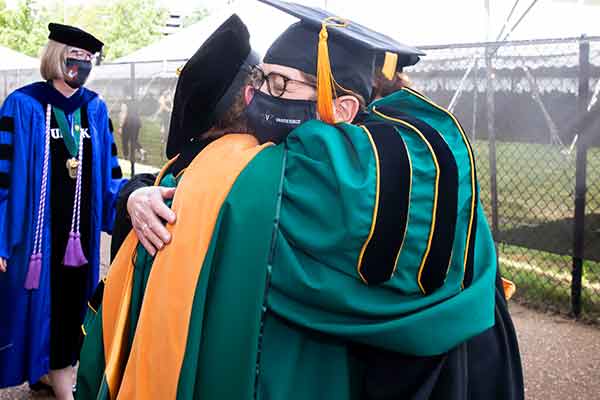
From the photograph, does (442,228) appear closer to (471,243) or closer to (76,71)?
(471,243)

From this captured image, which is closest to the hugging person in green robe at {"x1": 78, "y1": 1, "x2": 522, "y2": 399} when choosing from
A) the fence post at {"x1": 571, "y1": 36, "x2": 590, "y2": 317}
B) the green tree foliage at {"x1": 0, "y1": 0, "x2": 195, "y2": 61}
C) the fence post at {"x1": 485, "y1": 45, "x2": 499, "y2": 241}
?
the fence post at {"x1": 571, "y1": 36, "x2": 590, "y2": 317}

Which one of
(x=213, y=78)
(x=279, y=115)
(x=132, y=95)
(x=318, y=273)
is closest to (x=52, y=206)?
(x=213, y=78)

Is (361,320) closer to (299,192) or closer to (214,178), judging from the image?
(299,192)

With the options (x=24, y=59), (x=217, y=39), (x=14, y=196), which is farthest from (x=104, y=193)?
(x=24, y=59)

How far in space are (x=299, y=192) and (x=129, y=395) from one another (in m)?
0.61

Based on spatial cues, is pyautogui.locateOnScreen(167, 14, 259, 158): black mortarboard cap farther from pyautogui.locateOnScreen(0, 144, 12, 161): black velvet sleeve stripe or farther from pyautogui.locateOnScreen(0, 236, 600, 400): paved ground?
pyautogui.locateOnScreen(0, 236, 600, 400): paved ground

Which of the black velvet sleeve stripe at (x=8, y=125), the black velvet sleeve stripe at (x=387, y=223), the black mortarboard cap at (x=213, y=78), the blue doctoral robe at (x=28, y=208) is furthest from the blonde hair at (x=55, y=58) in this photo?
the black velvet sleeve stripe at (x=387, y=223)

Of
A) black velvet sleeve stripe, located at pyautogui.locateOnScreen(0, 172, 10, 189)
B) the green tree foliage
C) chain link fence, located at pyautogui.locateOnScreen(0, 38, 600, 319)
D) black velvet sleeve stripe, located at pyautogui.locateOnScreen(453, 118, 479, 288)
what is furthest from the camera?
the green tree foliage

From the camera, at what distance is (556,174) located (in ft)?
20.0

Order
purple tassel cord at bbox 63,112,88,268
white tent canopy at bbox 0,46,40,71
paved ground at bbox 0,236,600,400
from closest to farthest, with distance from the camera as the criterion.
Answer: purple tassel cord at bbox 63,112,88,268, paved ground at bbox 0,236,600,400, white tent canopy at bbox 0,46,40,71

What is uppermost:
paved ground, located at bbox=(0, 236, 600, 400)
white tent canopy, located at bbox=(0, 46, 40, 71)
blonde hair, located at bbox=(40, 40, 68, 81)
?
white tent canopy, located at bbox=(0, 46, 40, 71)

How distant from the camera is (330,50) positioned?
1.79 meters

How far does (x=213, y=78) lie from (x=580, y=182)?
467 cm

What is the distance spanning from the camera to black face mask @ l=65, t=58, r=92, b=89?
12.5 feet
